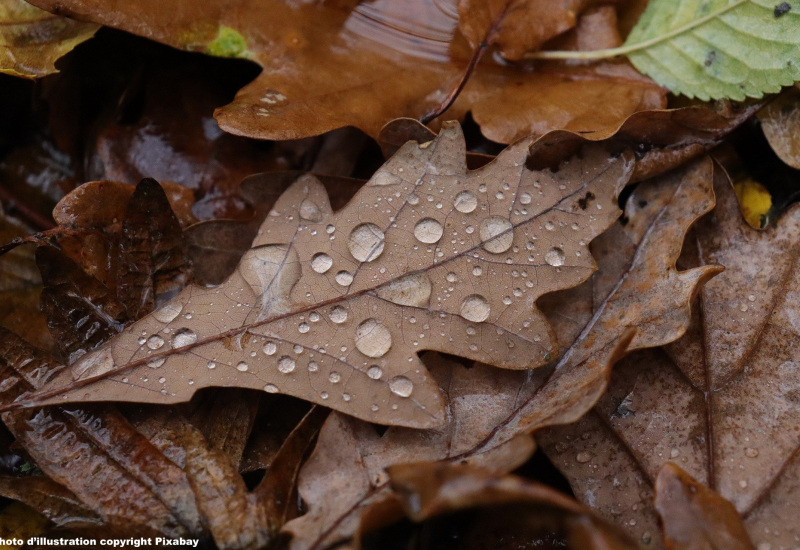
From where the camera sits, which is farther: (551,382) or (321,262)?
(321,262)

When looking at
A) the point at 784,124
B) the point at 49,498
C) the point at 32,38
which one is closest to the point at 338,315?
the point at 49,498

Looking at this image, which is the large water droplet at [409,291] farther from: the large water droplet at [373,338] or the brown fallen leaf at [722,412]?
the brown fallen leaf at [722,412]

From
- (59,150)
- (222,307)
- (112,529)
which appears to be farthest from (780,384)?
(59,150)

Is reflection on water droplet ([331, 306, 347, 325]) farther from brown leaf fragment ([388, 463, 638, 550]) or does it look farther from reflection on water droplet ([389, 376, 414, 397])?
brown leaf fragment ([388, 463, 638, 550])

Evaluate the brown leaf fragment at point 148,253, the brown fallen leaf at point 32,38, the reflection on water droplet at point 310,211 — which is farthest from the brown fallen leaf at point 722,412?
the brown fallen leaf at point 32,38

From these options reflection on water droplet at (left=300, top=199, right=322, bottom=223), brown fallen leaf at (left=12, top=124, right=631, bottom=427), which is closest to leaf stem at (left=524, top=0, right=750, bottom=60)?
brown fallen leaf at (left=12, top=124, right=631, bottom=427)

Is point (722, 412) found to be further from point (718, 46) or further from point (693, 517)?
point (718, 46)
